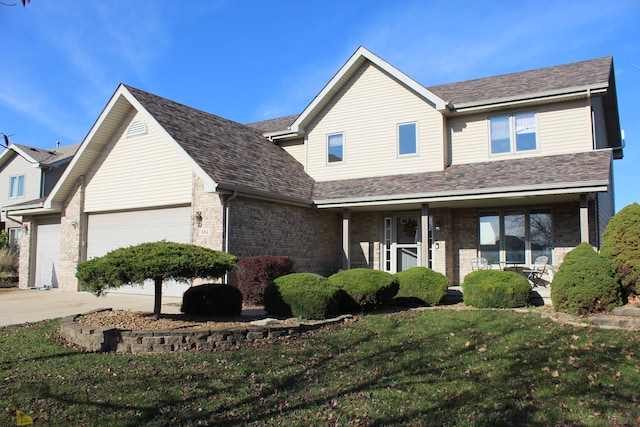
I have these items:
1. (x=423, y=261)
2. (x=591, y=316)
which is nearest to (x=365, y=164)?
(x=423, y=261)

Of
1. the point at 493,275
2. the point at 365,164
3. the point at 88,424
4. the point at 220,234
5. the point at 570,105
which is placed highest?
the point at 570,105

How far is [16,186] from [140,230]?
16758mm

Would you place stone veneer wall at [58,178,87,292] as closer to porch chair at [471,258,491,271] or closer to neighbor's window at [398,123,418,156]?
neighbor's window at [398,123,418,156]

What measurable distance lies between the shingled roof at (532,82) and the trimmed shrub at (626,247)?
557 centimetres

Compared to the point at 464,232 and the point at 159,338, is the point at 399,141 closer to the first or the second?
the point at 464,232

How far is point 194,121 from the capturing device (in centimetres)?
1670

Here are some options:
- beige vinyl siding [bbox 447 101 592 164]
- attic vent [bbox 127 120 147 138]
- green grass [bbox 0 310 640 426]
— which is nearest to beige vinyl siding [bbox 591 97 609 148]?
beige vinyl siding [bbox 447 101 592 164]

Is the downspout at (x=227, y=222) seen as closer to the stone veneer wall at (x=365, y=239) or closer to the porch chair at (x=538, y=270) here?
the stone veneer wall at (x=365, y=239)

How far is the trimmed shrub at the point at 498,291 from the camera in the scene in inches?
453

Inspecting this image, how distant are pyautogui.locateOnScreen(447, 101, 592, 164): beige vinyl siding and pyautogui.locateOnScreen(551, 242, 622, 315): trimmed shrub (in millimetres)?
5897

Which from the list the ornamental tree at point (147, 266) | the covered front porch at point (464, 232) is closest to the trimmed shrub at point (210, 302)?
the ornamental tree at point (147, 266)

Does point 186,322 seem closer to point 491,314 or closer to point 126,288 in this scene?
point 491,314

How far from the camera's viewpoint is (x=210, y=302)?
991cm

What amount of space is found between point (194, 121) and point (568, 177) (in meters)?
11.4
